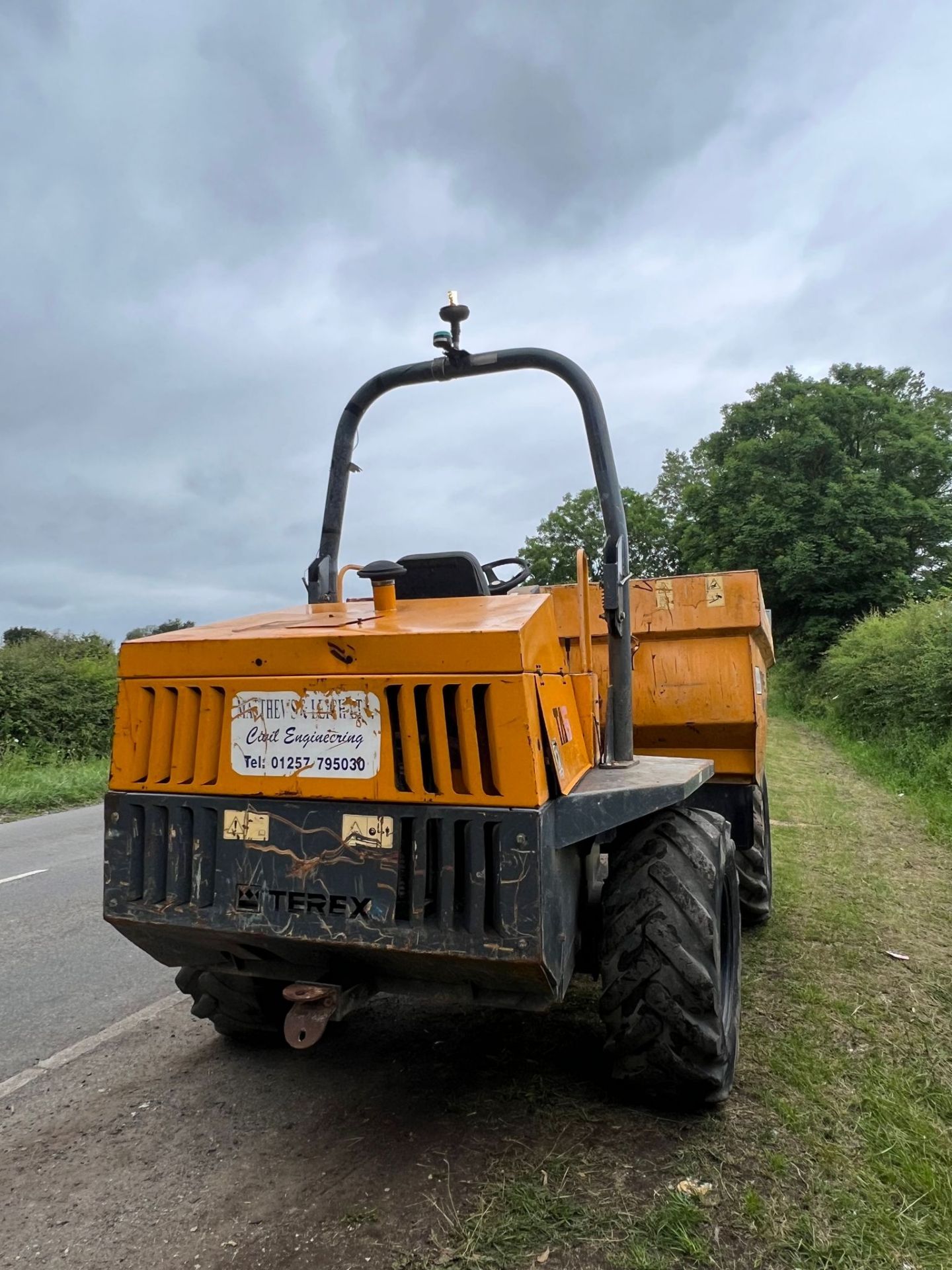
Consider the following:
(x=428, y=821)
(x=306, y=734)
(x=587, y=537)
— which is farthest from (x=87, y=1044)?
(x=587, y=537)

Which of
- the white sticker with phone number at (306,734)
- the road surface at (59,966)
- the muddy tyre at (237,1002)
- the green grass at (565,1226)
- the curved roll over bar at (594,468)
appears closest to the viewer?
the green grass at (565,1226)

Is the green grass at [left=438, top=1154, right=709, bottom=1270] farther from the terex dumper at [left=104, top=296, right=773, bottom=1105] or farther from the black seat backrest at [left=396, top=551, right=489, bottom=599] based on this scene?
the black seat backrest at [left=396, top=551, right=489, bottom=599]

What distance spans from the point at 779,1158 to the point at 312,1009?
150cm

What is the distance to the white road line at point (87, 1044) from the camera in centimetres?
366

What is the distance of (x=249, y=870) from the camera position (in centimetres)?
278

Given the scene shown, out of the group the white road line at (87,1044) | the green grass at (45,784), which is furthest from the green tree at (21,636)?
the white road line at (87,1044)

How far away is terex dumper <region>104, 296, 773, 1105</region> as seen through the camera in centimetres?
259

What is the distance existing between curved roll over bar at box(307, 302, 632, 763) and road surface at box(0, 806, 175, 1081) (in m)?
2.31

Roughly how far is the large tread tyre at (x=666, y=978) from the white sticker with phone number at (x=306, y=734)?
1.04m

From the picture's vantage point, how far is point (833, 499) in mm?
26641

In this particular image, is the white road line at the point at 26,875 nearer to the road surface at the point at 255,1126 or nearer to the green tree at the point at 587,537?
the road surface at the point at 255,1126

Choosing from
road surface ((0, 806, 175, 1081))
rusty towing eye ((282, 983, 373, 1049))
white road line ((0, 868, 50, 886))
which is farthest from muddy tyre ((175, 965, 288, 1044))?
white road line ((0, 868, 50, 886))

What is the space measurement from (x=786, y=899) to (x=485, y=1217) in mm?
3996

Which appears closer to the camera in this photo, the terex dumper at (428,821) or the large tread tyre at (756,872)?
the terex dumper at (428,821)
